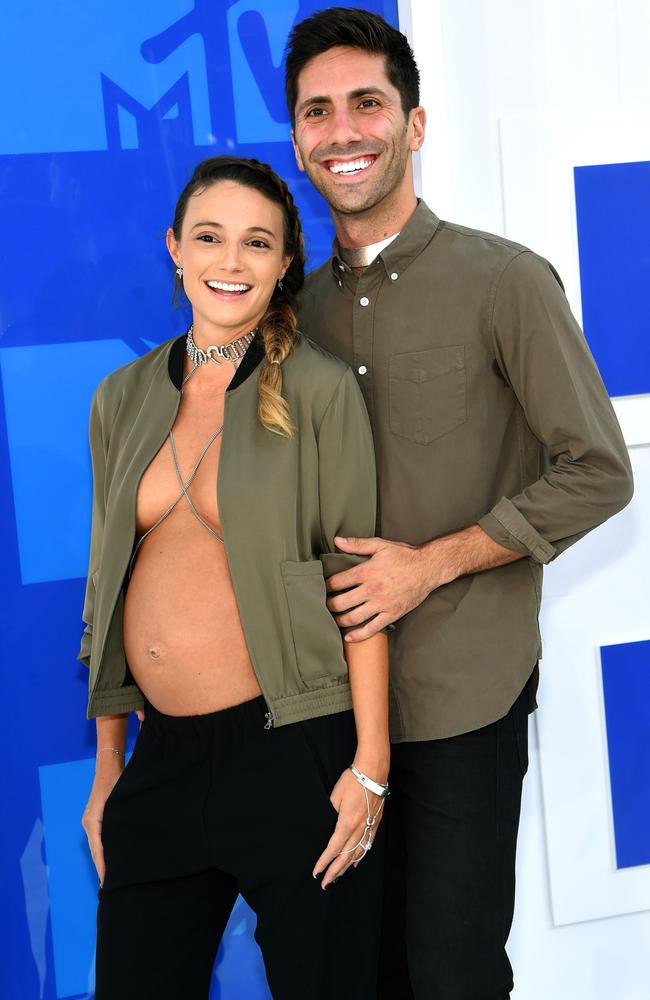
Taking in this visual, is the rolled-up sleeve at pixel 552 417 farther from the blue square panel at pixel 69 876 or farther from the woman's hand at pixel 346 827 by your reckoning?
the blue square panel at pixel 69 876

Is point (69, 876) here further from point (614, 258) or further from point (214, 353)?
point (614, 258)

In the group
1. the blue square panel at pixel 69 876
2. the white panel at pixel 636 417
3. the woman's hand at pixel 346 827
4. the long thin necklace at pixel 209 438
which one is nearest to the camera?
the woman's hand at pixel 346 827

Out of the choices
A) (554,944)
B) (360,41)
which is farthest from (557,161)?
(554,944)

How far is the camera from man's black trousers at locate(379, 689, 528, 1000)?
4.91 feet

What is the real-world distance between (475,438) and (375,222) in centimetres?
40

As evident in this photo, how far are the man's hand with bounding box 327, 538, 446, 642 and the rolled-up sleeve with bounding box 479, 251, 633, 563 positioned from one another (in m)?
0.15

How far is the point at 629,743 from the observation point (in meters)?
2.20

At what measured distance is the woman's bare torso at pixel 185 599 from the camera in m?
1.37

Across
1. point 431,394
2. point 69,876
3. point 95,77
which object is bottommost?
point 69,876

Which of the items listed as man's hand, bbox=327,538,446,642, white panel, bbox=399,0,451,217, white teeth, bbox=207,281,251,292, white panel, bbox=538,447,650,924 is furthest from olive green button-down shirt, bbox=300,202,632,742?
white panel, bbox=538,447,650,924

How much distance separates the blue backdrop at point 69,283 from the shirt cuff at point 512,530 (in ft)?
2.90

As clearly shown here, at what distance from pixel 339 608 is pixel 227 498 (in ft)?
0.75

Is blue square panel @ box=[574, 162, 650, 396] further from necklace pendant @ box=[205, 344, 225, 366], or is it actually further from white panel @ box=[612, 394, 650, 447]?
necklace pendant @ box=[205, 344, 225, 366]

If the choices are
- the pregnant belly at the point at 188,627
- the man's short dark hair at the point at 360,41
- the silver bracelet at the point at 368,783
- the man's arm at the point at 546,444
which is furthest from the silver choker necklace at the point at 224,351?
the silver bracelet at the point at 368,783
